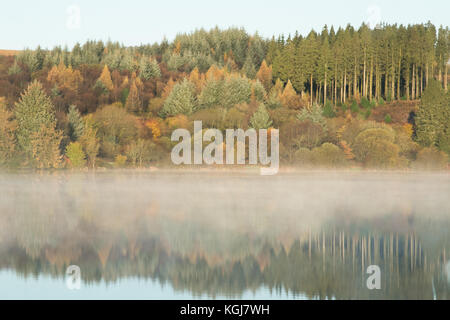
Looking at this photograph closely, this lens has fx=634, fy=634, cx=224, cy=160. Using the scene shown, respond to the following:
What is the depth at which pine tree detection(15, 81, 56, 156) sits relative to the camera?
6469 cm

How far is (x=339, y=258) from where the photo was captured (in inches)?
662

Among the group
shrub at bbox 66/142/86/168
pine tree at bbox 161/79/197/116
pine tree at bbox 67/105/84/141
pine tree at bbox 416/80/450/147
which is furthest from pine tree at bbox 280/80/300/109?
shrub at bbox 66/142/86/168

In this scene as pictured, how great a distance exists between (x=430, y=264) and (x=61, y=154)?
57315 mm

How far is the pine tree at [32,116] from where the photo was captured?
6469cm

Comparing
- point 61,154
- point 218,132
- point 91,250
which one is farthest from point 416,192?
point 61,154

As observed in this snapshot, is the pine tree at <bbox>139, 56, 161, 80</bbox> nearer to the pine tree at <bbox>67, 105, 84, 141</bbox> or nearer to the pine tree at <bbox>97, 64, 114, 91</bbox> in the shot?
the pine tree at <bbox>97, 64, 114, 91</bbox>

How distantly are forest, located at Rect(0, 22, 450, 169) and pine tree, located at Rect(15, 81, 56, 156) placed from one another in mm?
108

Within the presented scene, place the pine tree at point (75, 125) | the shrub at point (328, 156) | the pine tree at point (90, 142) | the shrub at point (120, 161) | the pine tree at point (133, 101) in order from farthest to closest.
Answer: the pine tree at point (133, 101) < the pine tree at point (75, 125) < the shrub at point (120, 161) < the pine tree at point (90, 142) < the shrub at point (328, 156)

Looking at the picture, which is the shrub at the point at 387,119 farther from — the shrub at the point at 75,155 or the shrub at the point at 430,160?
the shrub at the point at 75,155

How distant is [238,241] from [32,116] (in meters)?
51.3

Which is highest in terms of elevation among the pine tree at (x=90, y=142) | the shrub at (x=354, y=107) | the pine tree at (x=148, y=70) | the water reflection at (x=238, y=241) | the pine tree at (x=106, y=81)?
the pine tree at (x=148, y=70)

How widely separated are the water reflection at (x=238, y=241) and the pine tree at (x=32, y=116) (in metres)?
31.8

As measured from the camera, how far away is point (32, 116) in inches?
Answer: 2601

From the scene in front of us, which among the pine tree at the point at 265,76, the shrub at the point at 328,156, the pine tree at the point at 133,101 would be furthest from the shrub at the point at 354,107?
the pine tree at the point at 133,101
